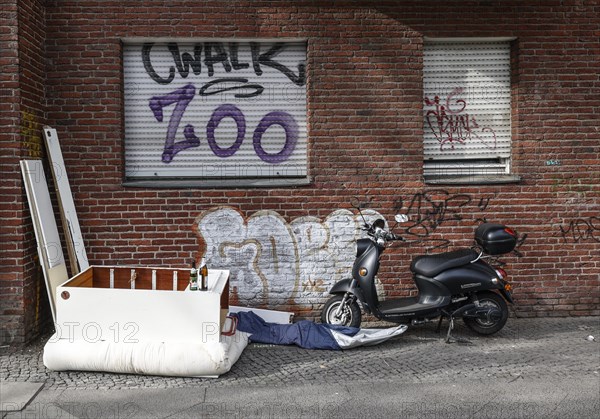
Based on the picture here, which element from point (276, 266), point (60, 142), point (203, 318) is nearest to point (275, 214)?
point (276, 266)

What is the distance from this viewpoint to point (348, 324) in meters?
7.08

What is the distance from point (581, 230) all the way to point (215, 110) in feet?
15.3

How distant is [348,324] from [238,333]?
1213mm

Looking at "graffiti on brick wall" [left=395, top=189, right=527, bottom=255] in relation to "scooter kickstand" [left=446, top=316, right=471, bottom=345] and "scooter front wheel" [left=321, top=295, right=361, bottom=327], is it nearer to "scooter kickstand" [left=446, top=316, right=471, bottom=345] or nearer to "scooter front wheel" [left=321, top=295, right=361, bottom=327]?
"scooter kickstand" [left=446, top=316, right=471, bottom=345]

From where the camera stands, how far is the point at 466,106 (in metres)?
8.08

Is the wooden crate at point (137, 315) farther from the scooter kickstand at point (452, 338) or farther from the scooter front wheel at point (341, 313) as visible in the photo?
the scooter kickstand at point (452, 338)

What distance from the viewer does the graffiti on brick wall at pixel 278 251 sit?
303 inches

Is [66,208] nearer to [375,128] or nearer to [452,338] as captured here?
[375,128]

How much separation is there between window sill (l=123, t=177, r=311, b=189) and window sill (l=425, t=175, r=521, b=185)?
1.56 m

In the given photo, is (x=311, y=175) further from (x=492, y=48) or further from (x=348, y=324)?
(x=492, y=48)

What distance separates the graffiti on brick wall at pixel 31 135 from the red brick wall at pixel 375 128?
1.05 feet

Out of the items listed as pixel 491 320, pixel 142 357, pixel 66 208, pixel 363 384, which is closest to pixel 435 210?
pixel 491 320

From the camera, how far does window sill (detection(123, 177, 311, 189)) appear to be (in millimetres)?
7652

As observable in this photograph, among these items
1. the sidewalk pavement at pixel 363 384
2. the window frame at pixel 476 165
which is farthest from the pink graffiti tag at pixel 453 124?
the sidewalk pavement at pixel 363 384
